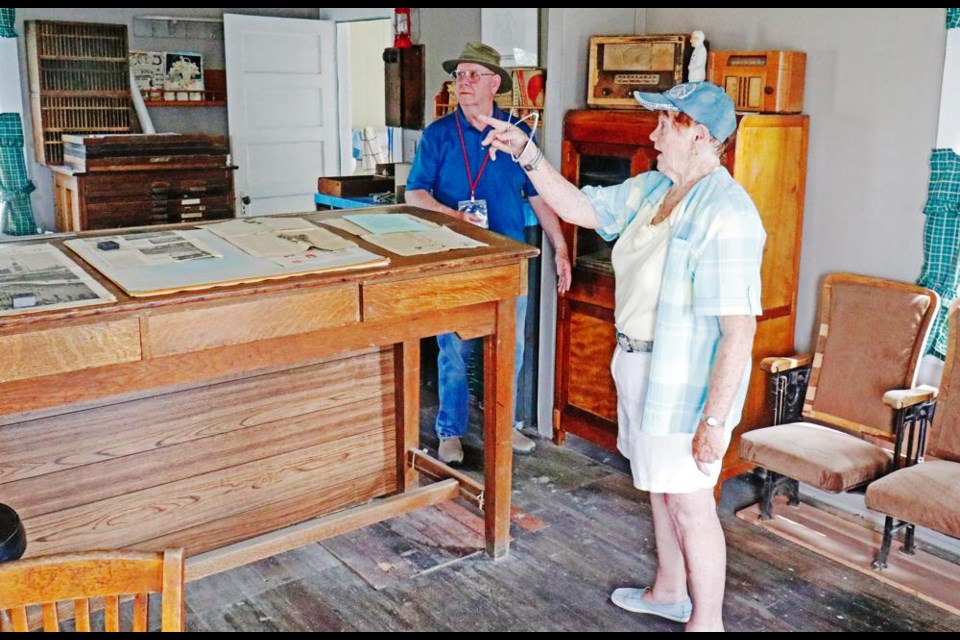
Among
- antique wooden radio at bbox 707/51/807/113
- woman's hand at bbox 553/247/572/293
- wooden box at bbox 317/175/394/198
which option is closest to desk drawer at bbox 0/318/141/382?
woman's hand at bbox 553/247/572/293

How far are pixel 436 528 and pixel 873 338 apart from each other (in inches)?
71.6

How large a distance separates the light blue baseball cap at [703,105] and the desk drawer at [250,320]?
101cm

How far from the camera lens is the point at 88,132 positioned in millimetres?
6473

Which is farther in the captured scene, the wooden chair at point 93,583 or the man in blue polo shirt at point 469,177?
the man in blue polo shirt at point 469,177

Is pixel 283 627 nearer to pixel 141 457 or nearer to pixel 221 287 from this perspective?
pixel 141 457

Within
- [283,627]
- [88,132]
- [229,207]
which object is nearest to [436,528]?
[283,627]

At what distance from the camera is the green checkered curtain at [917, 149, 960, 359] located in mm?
3352

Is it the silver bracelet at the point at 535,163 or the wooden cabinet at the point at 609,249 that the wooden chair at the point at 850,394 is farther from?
the silver bracelet at the point at 535,163

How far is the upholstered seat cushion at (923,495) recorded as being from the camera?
288 centimetres

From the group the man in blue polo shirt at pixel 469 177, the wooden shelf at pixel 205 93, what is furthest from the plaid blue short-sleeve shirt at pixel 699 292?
the wooden shelf at pixel 205 93

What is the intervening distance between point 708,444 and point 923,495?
3.17 feet

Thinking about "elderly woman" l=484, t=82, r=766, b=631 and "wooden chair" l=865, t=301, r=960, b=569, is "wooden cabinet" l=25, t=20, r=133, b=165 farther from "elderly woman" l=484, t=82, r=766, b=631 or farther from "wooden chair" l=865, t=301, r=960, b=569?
"wooden chair" l=865, t=301, r=960, b=569

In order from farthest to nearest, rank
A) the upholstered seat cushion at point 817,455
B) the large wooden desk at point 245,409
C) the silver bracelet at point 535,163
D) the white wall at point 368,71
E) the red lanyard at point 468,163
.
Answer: the white wall at point 368,71 → the red lanyard at point 468,163 → the upholstered seat cushion at point 817,455 → the silver bracelet at point 535,163 → the large wooden desk at point 245,409

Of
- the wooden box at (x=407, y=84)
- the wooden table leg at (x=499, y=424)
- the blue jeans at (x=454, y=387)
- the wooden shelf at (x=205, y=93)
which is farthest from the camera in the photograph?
the wooden shelf at (x=205, y=93)
